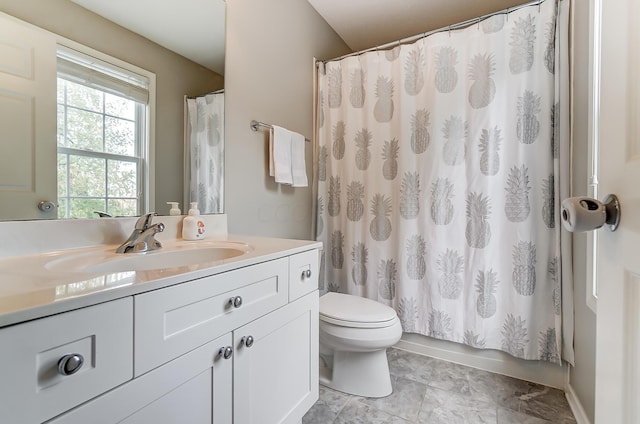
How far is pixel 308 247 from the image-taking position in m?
1.10

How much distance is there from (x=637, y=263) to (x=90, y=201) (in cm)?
132

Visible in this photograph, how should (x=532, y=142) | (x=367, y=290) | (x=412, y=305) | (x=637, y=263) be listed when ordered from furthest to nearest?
(x=367, y=290), (x=412, y=305), (x=532, y=142), (x=637, y=263)

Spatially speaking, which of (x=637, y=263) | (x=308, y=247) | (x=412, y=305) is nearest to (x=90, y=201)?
(x=308, y=247)

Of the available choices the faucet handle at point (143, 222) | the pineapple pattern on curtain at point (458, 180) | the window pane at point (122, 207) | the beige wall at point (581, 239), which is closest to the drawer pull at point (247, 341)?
the faucet handle at point (143, 222)

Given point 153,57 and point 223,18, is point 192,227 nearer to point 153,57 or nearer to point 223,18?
point 153,57

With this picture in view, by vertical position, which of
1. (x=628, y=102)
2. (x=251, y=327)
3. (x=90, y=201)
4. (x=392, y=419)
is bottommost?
(x=392, y=419)

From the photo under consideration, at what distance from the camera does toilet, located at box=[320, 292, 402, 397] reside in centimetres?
138

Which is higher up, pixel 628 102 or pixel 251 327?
pixel 628 102

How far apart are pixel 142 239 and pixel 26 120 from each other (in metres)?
0.45

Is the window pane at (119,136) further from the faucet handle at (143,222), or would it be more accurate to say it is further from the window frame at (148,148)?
the faucet handle at (143,222)

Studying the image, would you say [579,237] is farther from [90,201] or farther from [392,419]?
[90,201]

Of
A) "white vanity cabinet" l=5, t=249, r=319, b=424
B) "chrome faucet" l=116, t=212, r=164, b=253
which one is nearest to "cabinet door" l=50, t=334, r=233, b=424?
"white vanity cabinet" l=5, t=249, r=319, b=424

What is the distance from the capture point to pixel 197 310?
27.0 inches

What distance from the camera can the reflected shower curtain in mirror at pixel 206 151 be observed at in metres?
1.26
